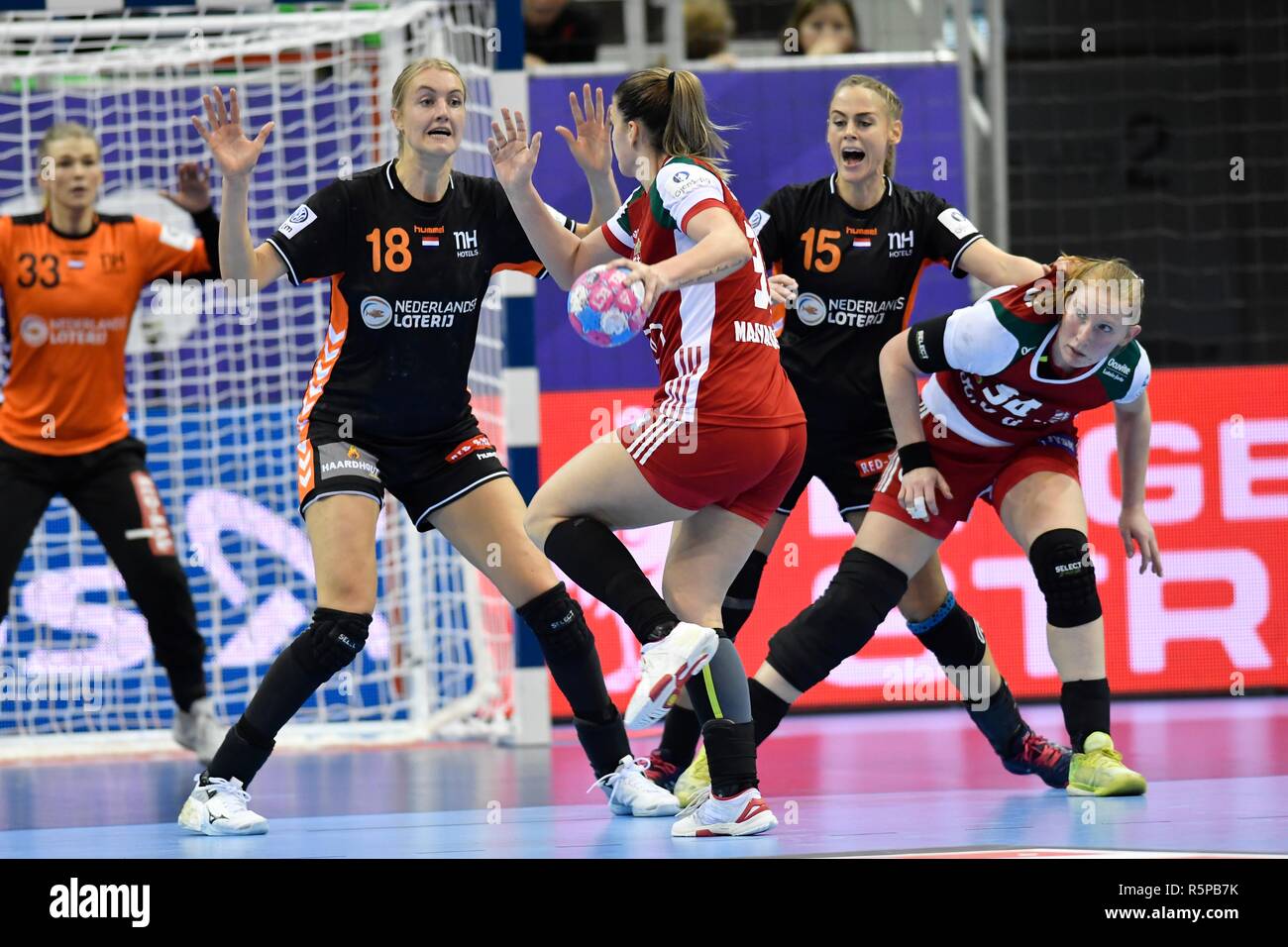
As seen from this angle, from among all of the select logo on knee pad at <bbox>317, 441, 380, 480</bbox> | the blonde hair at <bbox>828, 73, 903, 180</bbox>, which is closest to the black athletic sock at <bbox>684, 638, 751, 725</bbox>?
the select logo on knee pad at <bbox>317, 441, 380, 480</bbox>

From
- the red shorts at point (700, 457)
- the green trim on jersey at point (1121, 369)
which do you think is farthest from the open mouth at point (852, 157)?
the red shorts at point (700, 457)

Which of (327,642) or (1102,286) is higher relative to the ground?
(1102,286)

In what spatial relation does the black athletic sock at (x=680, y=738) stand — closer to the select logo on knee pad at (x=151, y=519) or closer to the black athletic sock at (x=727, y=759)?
the black athletic sock at (x=727, y=759)

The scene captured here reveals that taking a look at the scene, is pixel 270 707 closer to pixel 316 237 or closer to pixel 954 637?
pixel 316 237

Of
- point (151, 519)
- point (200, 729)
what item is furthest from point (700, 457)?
point (200, 729)

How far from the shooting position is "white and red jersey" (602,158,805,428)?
4.32m

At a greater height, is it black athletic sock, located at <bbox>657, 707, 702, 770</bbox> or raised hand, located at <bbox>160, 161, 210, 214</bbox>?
raised hand, located at <bbox>160, 161, 210, 214</bbox>

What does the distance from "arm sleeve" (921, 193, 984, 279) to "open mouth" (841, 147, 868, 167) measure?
0.30 metres

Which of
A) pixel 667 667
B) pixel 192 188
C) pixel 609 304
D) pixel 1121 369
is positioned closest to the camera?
pixel 609 304

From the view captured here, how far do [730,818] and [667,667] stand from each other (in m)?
0.52

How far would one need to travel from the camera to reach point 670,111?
443cm

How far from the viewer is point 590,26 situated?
29.5 feet

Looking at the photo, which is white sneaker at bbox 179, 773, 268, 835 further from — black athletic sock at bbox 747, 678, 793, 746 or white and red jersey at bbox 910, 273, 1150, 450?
white and red jersey at bbox 910, 273, 1150, 450
